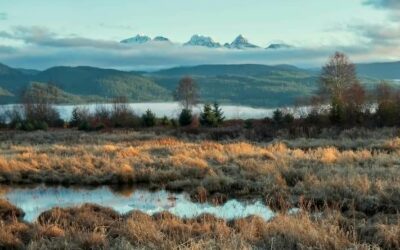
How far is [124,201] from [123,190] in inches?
84.9

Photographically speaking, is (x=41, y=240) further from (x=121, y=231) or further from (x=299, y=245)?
(x=299, y=245)

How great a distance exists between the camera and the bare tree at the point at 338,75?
74875 mm

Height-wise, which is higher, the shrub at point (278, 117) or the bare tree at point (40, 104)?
the shrub at point (278, 117)

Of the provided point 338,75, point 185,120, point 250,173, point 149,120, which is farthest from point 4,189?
point 338,75

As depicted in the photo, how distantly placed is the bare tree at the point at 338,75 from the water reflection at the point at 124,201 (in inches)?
2375

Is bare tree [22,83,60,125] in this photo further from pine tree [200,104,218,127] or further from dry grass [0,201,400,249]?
dry grass [0,201,400,249]

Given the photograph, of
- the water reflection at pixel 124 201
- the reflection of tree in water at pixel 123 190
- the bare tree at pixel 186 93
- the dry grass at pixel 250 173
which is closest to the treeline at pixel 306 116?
the dry grass at pixel 250 173

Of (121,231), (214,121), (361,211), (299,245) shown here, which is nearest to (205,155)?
(361,211)

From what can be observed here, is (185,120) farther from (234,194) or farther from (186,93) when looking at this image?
(186,93)

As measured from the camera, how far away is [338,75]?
7650 cm

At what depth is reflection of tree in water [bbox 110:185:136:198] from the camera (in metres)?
16.7

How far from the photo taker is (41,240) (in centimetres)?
941

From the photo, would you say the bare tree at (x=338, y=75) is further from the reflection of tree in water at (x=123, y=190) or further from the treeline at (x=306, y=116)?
the reflection of tree in water at (x=123, y=190)

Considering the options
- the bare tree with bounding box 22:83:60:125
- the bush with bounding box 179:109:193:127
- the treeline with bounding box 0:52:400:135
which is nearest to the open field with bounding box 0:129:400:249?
the treeline with bounding box 0:52:400:135
